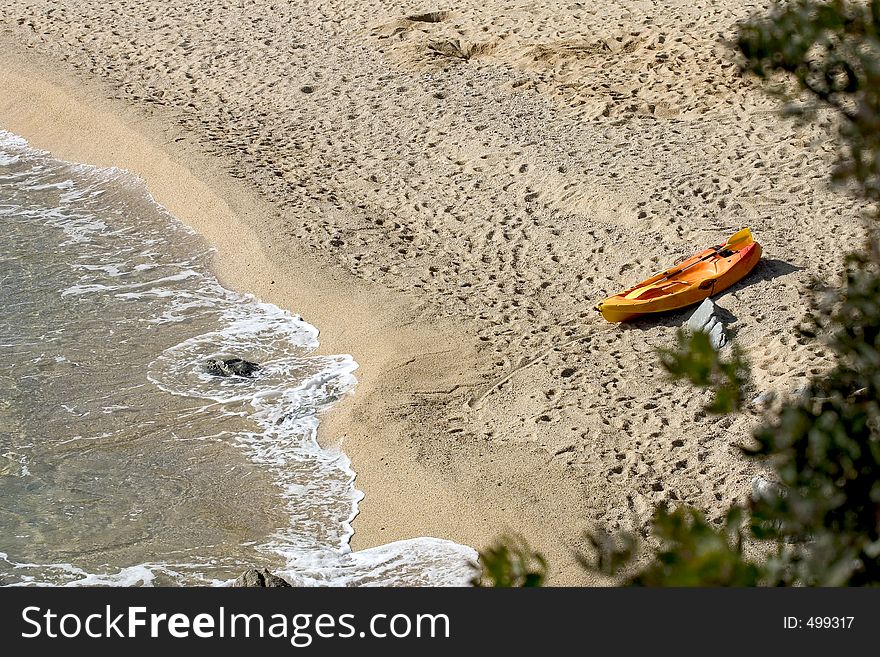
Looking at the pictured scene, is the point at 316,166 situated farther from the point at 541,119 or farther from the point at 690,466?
the point at 690,466

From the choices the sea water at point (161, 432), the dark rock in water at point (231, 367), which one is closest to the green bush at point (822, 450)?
the sea water at point (161, 432)

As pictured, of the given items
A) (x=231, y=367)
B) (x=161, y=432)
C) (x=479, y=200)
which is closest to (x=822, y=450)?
(x=161, y=432)

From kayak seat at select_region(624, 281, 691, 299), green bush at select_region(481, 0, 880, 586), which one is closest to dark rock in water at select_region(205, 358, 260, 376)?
kayak seat at select_region(624, 281, 691, 299)

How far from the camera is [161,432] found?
312 inches

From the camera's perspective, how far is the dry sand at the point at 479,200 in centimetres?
705

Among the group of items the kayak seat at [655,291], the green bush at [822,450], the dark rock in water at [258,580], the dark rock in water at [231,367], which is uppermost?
the green bush at [822,450]

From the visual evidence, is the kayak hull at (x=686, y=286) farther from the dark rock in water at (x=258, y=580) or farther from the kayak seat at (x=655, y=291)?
the dark rock in water at (x=258, y=580)

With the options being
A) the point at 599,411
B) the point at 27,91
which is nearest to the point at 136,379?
the point at 599,411

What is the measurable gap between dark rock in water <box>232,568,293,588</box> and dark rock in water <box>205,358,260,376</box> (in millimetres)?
2681

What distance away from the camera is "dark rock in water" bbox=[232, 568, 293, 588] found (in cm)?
601

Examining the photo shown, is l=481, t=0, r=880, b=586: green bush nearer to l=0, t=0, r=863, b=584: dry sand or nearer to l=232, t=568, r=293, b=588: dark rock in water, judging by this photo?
l=0, t=0, r=863, b=584: dry sand

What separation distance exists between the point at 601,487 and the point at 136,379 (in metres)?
4.00

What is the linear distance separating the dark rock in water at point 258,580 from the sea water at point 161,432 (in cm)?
30

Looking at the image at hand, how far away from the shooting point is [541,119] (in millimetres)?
11688
